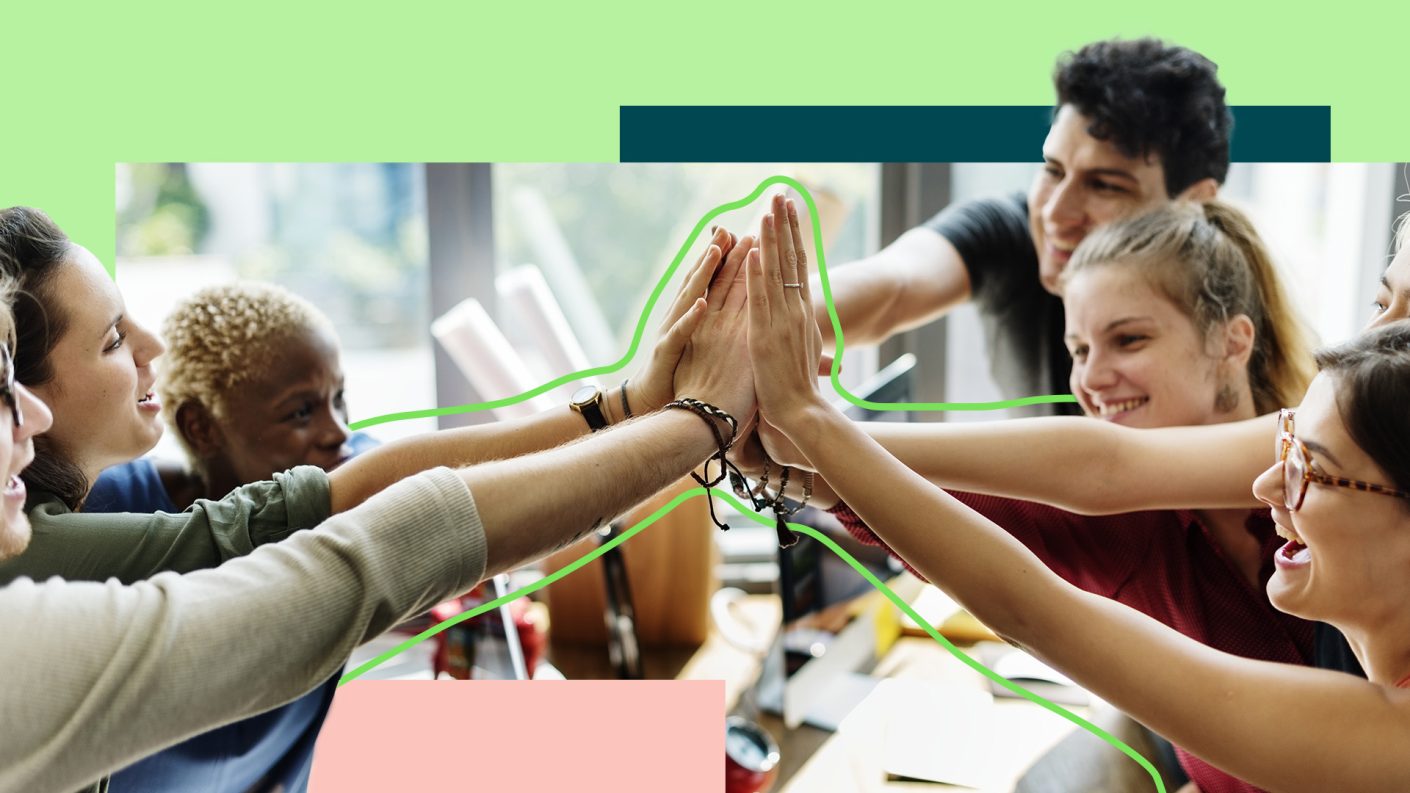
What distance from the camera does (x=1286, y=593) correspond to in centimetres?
56

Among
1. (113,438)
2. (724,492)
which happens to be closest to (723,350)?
(724,492)

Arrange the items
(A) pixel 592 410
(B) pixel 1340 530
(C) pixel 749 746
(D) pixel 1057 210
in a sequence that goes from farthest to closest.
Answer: (C) pixel 749 746, (D) pixel 1057 210, (A) pixel 592 410, (B) pixel 1340 530

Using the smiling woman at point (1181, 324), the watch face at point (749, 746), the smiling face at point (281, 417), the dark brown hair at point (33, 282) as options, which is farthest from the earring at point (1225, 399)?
the dark brown hair at point (33, 282)

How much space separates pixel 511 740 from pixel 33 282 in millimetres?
420

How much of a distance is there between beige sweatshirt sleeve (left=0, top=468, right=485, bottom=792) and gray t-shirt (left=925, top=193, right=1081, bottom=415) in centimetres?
47

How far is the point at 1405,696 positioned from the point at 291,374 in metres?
0.63

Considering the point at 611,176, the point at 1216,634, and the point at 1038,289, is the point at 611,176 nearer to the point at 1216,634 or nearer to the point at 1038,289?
the point at 1038,289

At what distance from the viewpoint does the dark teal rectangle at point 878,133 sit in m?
0.72

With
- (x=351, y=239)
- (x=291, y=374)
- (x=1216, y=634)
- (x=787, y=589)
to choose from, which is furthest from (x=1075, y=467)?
(x=351, y=239)

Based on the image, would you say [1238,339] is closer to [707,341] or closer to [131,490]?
[707,341]

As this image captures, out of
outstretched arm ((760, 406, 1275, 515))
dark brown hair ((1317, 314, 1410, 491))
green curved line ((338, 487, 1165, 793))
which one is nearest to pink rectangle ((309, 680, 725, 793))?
green curved line ((338, 487, 1165, 793))

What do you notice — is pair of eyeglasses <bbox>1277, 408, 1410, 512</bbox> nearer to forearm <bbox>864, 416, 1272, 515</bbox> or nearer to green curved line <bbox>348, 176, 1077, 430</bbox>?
forearm <bbox>864, 416, 1272, 515</bbox>

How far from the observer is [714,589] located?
1057mm

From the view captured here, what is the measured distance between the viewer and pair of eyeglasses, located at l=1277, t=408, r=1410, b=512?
0.51 m
